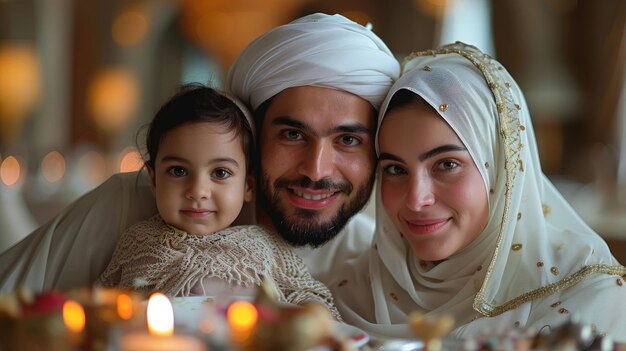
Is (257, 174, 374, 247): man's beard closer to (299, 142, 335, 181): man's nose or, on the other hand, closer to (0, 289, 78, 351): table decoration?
(299, 142, 335, 181): man's nose

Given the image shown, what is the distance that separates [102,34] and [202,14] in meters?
1.51

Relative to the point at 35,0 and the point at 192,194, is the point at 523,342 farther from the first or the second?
the point at 35,0

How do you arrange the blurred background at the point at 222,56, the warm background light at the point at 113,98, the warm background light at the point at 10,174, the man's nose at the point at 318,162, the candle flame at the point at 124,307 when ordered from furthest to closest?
the warm background light at the point at 113,98, the blurred background at the point at 222,56, the warm background light at the point at 10,174, the man's nose at the point at 318,162, the candle flame at the point at 124,307

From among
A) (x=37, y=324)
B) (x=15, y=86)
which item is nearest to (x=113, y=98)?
(x=15, y=86)

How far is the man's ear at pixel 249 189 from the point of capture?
202 cm

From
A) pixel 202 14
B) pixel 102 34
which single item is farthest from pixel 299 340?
pixel 202 14

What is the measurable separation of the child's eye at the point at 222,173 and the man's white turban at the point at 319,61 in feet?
0.94

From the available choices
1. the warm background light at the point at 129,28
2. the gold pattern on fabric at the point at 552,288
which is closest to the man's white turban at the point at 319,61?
the gold pattern on fabric at the point at 552,288

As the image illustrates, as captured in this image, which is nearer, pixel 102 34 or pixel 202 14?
pixel 102 34

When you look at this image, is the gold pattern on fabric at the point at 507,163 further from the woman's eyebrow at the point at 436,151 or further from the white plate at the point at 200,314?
the white plate at the point at 200,314

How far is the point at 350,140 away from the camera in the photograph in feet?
6.69

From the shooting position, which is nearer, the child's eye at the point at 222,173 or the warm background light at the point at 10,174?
the child's eye at the point at 222,173

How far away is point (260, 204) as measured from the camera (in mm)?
2102

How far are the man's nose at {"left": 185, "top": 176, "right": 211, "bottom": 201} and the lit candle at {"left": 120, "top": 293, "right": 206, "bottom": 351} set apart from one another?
0.75 metres
